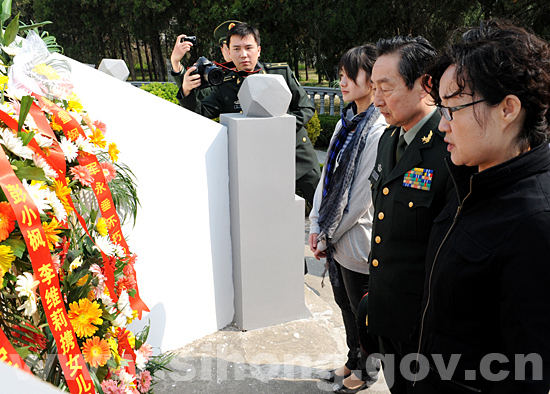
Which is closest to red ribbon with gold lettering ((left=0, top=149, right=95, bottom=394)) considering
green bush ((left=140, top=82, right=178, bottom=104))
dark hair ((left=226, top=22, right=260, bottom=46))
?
dark hair ((left=226, top=22, right=260, bottom=46))

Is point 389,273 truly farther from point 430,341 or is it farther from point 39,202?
point 39,202

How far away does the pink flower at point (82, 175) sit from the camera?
5.28ft

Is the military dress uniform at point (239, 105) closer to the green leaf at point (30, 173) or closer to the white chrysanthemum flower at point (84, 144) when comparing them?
the white chrysanthemum flower at point (84, 144)

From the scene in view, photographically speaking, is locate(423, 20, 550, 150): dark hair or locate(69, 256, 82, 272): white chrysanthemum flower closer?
locate(423, 20, 550, 150): dark hair

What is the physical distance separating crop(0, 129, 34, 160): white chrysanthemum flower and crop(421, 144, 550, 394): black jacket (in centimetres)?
118

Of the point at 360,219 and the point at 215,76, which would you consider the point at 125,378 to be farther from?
the point at 215,76

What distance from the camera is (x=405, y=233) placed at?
162 cm

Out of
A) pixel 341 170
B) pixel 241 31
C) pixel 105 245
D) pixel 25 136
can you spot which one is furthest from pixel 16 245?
pixel 241 31

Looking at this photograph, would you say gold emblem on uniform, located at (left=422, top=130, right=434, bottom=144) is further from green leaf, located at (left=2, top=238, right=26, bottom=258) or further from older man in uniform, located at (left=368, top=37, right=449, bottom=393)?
green leaf, located at (left=2, top=238, right=26, bottom=258)

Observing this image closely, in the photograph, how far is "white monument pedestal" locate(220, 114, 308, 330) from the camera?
8.66 ft

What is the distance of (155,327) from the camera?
2.55 meters

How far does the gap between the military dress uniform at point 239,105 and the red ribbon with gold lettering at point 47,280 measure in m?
2.06

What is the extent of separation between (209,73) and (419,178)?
1825 mm

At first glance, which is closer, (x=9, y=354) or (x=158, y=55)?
(x=9, y=354)
